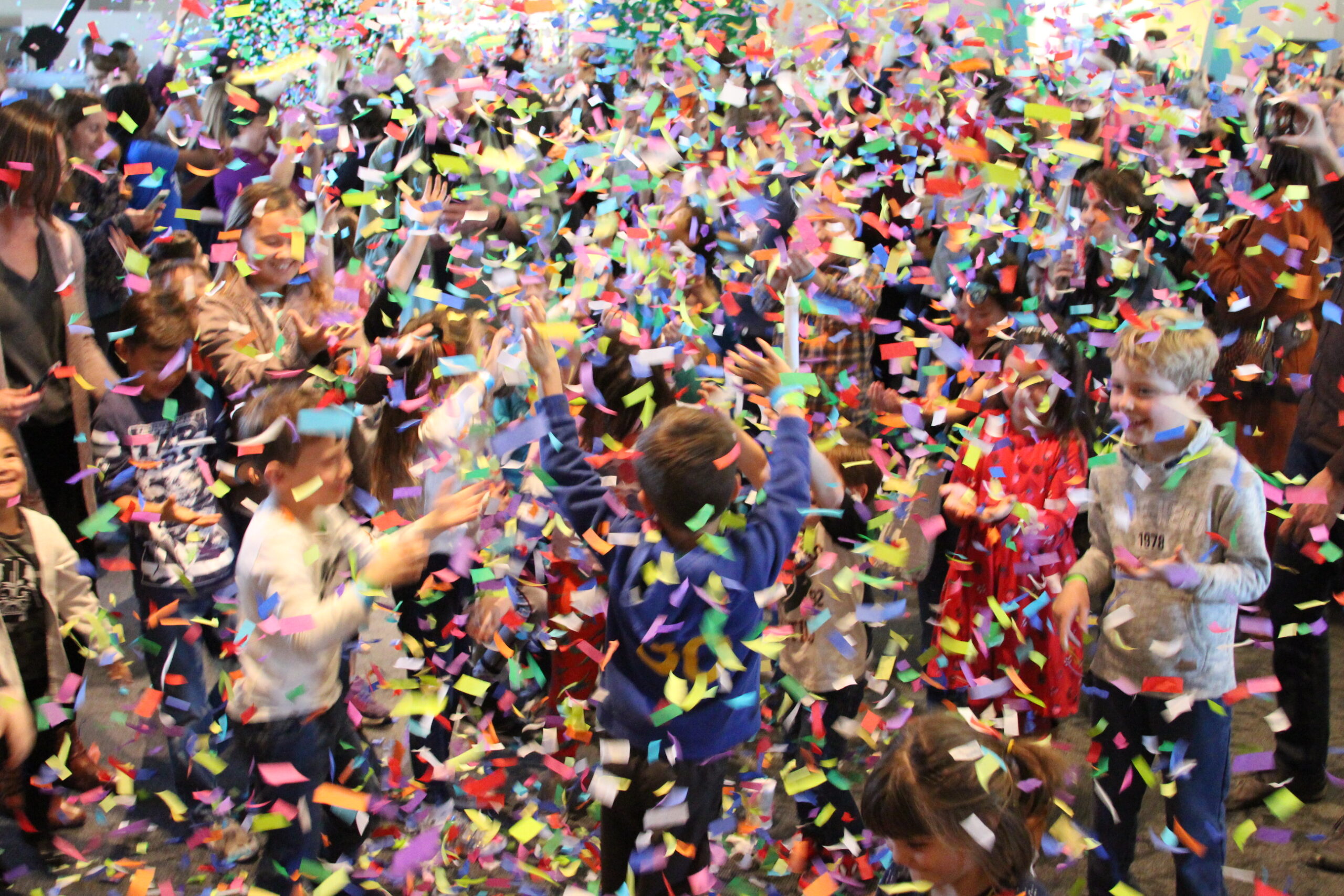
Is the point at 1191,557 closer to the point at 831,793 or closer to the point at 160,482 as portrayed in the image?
the point at 831,793

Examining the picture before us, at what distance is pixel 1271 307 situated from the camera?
4.09m

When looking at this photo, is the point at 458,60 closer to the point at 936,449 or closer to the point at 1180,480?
the point at 936,449

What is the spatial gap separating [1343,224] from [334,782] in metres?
4.06

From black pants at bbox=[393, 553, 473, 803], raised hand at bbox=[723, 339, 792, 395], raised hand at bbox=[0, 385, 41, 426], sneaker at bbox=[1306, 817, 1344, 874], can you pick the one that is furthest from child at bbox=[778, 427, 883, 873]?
raised hand at bbox=[0, 385, 41, 426]

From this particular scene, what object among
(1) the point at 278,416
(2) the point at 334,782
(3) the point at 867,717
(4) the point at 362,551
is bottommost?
(3) the point at 867,717

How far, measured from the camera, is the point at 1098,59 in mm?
6164

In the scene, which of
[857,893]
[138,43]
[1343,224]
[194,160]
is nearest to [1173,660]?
[857,893]

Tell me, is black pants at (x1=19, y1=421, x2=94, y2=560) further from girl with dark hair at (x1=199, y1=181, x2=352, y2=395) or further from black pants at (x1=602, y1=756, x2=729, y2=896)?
black pants at (x1=602, y1=756, x2=729, y2=896)

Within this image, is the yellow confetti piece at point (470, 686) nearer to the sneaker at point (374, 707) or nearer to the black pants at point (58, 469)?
the sneaker at point (374, 707)

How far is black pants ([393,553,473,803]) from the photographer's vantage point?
3.13 meters

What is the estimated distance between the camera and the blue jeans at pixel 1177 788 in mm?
2514

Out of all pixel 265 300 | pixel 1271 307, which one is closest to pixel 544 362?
pixel 265 300

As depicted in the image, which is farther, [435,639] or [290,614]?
[435,639]

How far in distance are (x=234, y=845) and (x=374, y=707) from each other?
0.70 m
